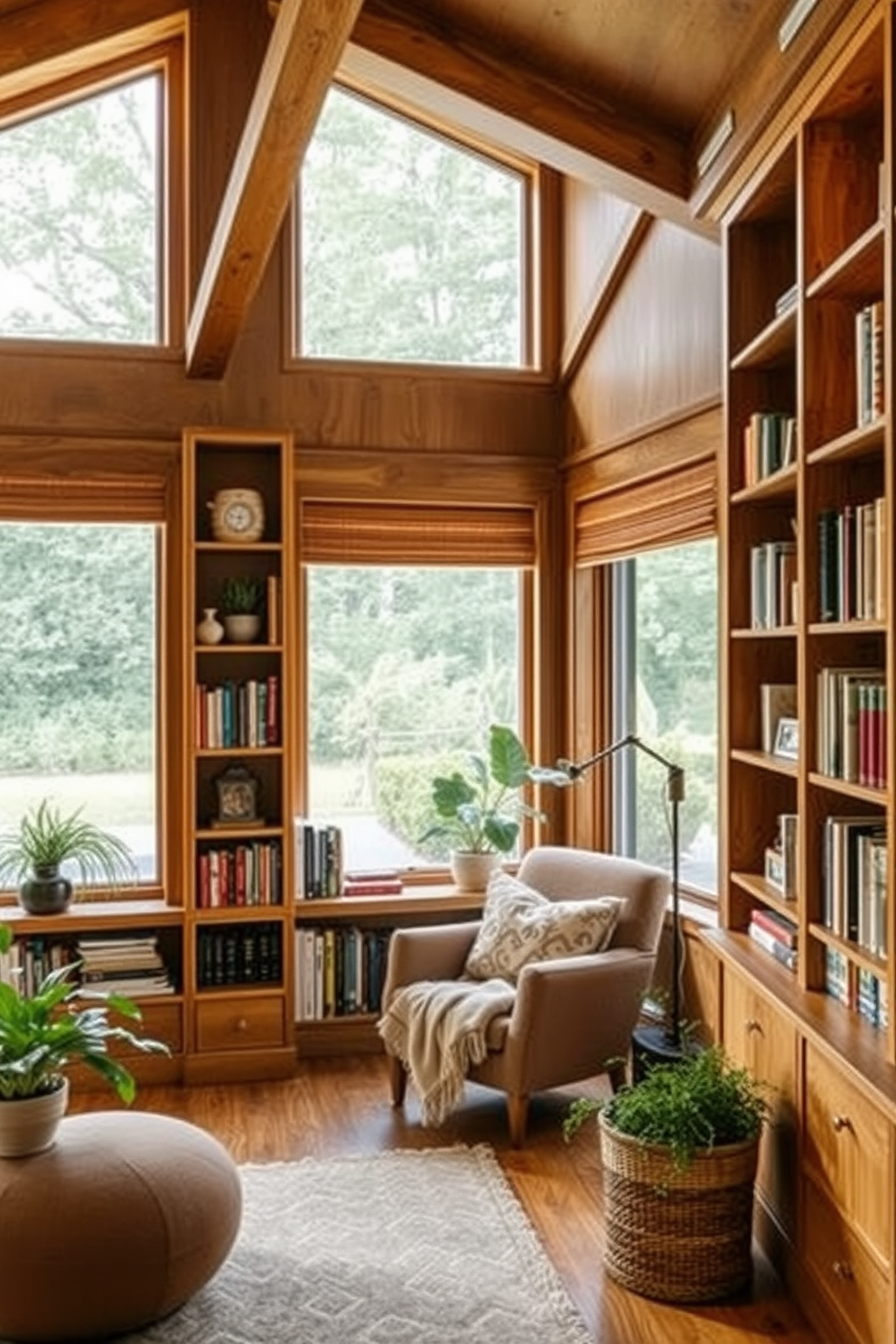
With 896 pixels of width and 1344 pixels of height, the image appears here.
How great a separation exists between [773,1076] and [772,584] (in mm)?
1223

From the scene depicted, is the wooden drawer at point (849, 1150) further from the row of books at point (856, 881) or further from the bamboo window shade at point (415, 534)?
the bamboo window shade at point (415, 534)

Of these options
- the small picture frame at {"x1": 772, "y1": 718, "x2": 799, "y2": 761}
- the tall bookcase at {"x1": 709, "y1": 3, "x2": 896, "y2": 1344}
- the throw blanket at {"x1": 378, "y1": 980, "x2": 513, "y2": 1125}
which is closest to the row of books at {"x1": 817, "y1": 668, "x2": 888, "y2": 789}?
the tall bookcase at {"x1": 709, "y1": 3, "x2": 896, "y2": 1344}

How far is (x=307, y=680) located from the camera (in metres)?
4.75

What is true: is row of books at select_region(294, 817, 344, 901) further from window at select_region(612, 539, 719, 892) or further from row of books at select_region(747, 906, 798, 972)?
row of books at select_region(747, 906, 798, 972)

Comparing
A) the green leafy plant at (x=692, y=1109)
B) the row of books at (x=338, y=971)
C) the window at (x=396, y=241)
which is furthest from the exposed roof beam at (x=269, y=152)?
the green leafy plant at (x=692, y=1109)

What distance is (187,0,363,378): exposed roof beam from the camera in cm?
220

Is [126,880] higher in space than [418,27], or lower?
lower

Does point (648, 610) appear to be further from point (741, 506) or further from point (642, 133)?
point (642, 133)

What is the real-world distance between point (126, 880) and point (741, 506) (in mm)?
2741

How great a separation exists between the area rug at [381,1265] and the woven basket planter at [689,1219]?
0.24 meters

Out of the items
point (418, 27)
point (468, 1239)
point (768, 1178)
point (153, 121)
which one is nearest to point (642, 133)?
point (418, 27)

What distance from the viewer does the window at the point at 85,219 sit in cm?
441

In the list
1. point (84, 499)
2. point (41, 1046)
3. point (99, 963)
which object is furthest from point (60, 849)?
point (41, 1046)

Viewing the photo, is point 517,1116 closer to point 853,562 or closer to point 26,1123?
point 26,1123
